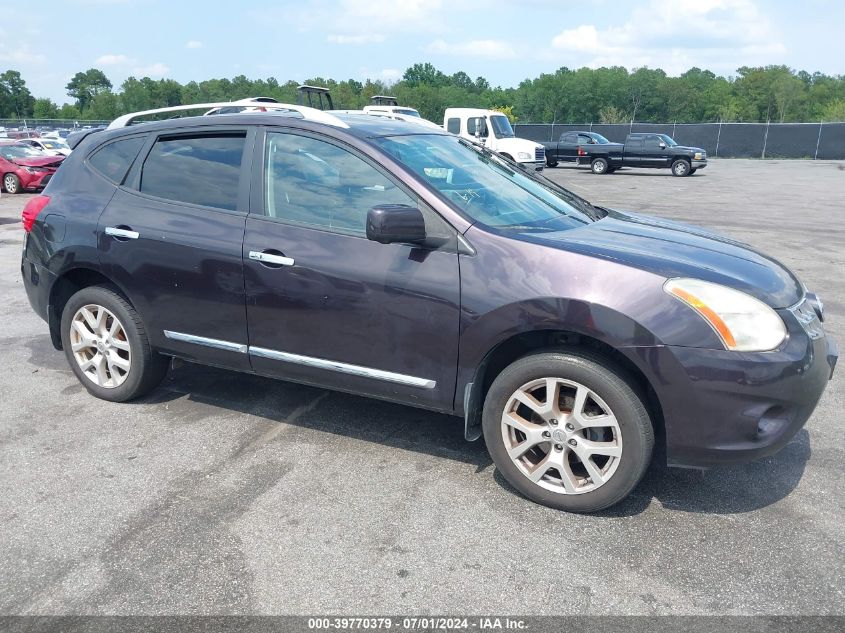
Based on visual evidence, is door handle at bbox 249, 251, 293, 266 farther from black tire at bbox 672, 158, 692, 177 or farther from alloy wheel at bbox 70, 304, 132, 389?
black tire at bbox 672, 158, 692, 177

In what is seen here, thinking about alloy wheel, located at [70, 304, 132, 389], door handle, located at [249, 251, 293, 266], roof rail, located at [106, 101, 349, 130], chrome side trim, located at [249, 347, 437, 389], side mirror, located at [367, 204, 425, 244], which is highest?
roof rail, located at [106, 101, 349, 130]

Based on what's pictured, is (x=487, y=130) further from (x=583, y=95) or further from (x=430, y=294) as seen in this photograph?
(x=583, y=95)

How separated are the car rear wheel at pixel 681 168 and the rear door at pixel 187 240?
2671 centimetres

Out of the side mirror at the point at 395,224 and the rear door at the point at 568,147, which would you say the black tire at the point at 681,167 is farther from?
the side mirror at the point at 395,224

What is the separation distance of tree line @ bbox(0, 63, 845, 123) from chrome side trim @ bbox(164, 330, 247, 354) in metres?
79.2

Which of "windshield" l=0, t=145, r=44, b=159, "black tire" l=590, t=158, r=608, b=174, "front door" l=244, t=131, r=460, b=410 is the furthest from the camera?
"black tire" l=590, t=158, r=608, b=174

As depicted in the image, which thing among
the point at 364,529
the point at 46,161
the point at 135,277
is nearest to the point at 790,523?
the point at 364,529

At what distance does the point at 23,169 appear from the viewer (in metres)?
19.5

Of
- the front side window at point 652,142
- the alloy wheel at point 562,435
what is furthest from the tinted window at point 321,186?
the front side window at point 652,142

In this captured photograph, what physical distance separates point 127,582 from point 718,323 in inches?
105

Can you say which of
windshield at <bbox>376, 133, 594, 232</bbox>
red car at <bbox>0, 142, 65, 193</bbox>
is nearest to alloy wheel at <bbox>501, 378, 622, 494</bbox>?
windshield at <bbox>376, 133, 594, 232</bbox>

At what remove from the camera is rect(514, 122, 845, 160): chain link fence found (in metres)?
40.8

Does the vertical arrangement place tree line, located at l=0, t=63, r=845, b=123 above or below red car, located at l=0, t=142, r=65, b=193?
above

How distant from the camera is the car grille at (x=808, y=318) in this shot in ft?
10.4
